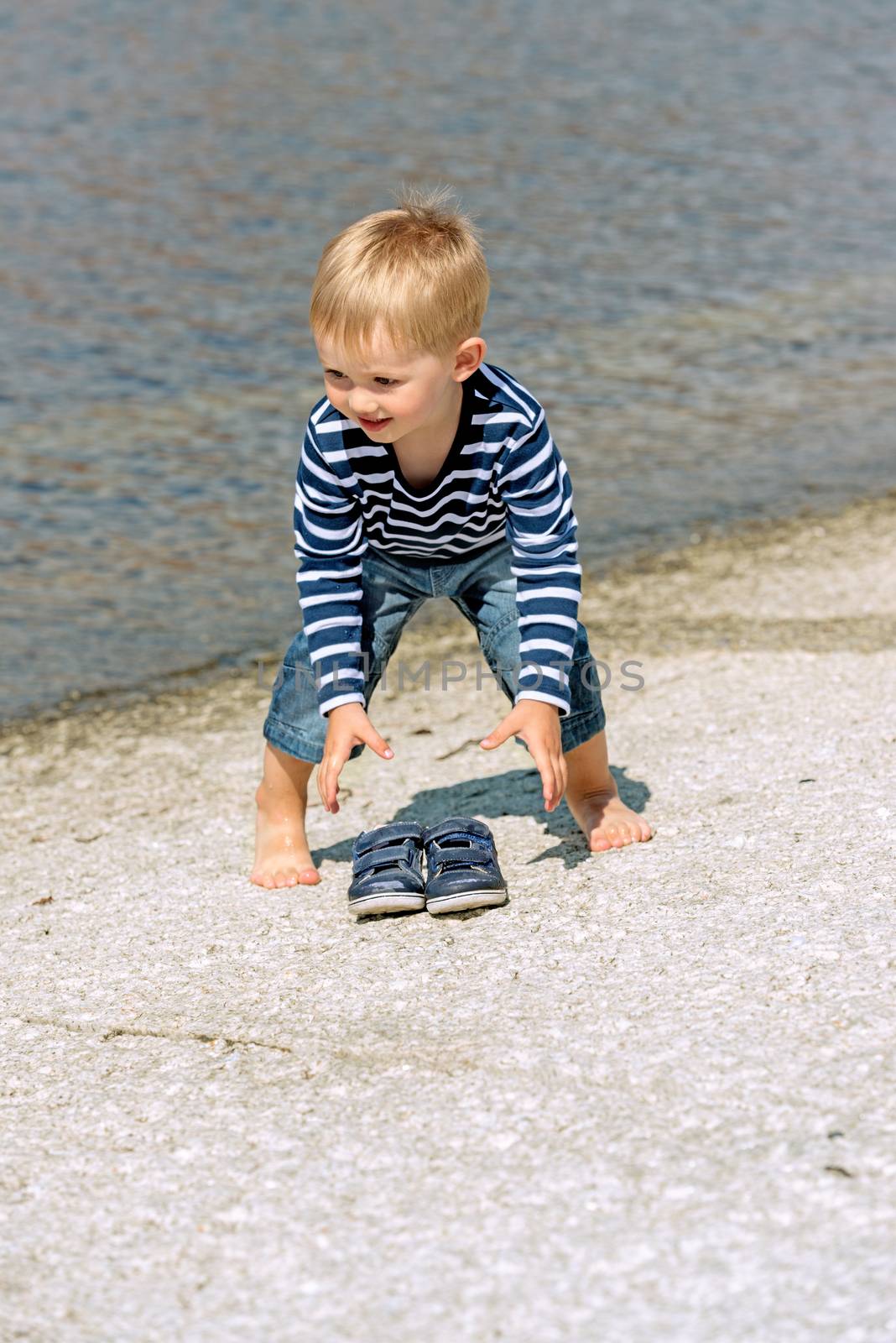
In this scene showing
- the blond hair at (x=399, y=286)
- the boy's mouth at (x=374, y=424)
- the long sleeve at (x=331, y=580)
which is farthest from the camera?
the long sleeve at (x=331, y=580)

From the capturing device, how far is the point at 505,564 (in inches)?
131

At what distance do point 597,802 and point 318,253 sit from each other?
7.08 m

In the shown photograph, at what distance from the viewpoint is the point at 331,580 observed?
10.7 ft

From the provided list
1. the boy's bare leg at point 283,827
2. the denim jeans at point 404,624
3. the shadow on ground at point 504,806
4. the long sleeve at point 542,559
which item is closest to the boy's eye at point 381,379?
the long sleeve at point 542,559

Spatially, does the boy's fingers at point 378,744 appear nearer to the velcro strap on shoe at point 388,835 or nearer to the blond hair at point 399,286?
the velcro strap on shoe at point 388,835

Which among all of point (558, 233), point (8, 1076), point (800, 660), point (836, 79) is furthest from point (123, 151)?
point (8, 1076)

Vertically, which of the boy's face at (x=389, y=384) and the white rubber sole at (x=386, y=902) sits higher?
the boy's face at (x=389, y=384)

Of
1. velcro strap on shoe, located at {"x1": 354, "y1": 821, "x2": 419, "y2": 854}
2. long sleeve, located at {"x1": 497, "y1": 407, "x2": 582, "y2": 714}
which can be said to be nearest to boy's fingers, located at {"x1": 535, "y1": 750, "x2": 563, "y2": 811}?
long sleeve, located at {"x1": 497, "y1": 407, "x2": 582, "y2": 714}

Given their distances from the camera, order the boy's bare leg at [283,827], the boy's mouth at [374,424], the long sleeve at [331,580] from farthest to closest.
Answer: the boy's bare leg at [283,827]
the long sleeve at [331,580]
the boy's mouth at [374,424]

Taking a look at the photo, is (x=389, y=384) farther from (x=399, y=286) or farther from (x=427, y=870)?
(x=427, y=870)

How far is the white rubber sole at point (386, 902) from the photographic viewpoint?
3100 millimetres

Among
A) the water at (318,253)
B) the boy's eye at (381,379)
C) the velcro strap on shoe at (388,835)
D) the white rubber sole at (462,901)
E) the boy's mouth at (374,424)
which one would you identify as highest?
the boy's eye at (381,379)

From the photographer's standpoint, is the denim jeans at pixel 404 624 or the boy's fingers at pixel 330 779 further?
the denim jeans at pixel 404 624

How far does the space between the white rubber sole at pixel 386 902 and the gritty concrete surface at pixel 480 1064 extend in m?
0.04
